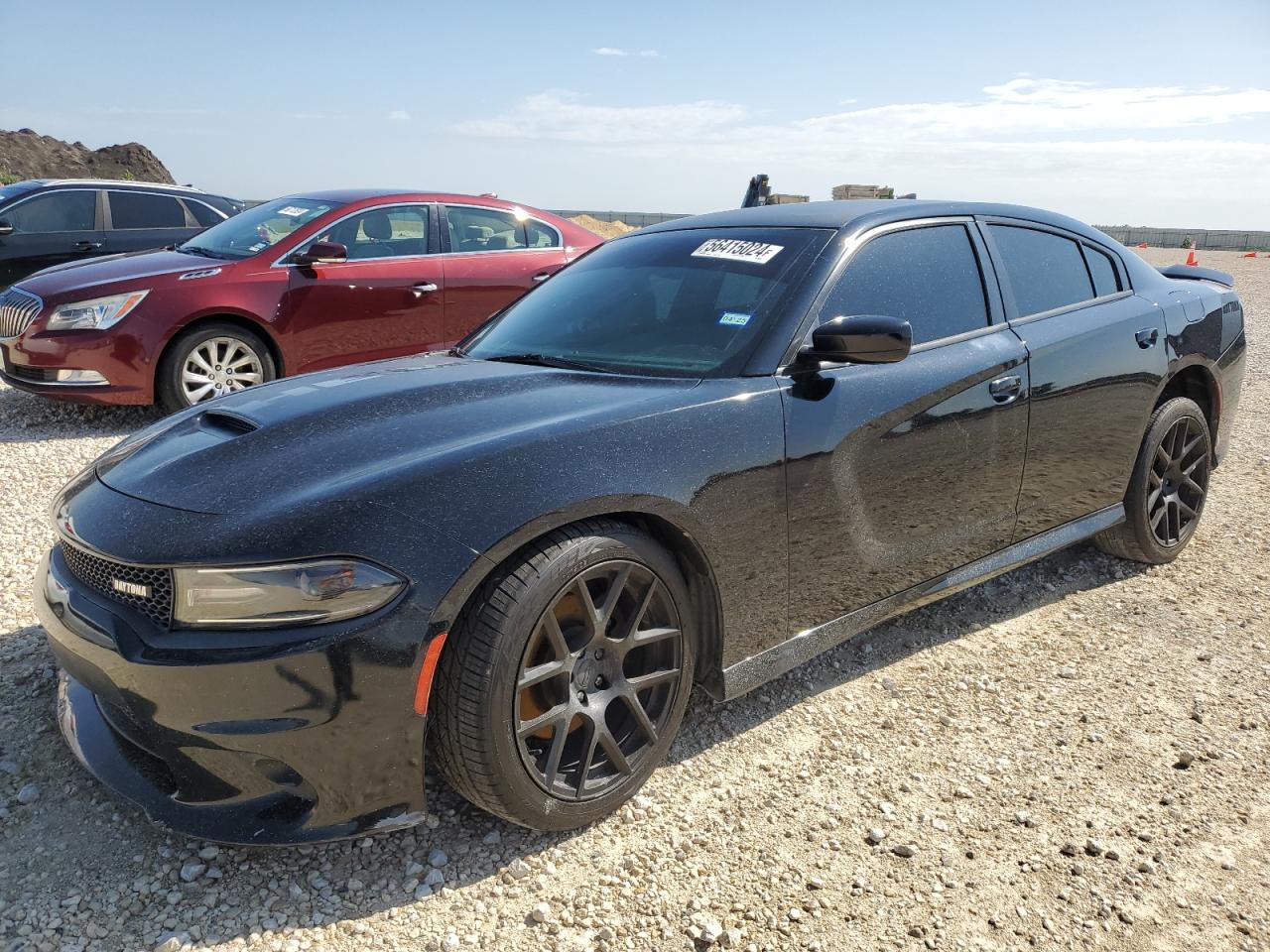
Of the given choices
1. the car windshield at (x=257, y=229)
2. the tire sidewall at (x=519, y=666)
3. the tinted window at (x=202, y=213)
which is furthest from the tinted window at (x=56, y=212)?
the tire sidewall at (x=519, y=666)

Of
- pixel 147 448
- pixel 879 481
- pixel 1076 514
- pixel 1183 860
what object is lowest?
pixel 1183 860

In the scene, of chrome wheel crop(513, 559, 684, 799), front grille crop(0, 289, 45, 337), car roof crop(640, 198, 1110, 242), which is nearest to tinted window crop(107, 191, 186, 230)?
front grille crop(0, 289, 45, 337)

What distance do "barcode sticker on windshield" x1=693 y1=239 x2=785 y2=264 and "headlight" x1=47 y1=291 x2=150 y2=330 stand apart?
4.56 meters

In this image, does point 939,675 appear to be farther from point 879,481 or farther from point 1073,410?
point 1073,410

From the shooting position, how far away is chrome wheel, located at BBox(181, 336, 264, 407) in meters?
6.58

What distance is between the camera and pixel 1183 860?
2486 millimetres

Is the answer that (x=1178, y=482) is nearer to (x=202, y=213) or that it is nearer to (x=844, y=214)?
(x=844, y=214)

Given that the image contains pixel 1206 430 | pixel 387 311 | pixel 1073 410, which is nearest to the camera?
pixel 1073 410

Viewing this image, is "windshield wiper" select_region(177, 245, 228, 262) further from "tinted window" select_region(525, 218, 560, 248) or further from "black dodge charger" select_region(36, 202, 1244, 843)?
"black dodge charger" select_region(36, 202, 1244, 843)

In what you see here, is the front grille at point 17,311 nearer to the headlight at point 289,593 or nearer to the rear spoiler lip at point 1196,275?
the headlight at point 289,593

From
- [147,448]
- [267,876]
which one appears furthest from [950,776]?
[147,448]

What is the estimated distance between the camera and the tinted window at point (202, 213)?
985cm

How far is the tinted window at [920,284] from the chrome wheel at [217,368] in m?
4.73

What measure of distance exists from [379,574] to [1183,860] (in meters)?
2.08
